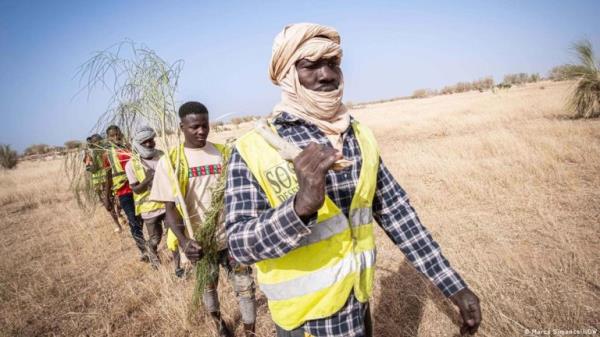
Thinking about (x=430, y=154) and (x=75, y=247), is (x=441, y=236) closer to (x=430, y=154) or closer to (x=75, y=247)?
Answer: (x=430, y=154)

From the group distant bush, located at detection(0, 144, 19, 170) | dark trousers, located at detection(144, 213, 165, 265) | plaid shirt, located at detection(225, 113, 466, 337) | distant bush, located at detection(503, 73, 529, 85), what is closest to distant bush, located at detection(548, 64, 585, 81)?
plaid shirt, located at detection(225, 113, 466, 337)

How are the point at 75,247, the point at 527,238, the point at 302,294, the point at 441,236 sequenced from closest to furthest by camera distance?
the point at 302,294 → the point at 527,238 → the point at 441,236 → the point at 75,247

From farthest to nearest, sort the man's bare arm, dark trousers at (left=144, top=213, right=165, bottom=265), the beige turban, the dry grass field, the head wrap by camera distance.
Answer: dark trousers at (left=144, top=213, right=165, bottom=265), the head wrap, the dry grass field, the man's bare arm, the beige turban

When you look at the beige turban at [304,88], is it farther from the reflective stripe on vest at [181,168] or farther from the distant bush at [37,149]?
the distant bush at [37,149]

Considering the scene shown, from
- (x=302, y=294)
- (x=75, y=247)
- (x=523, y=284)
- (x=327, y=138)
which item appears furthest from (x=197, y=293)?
(x=75, y=247)

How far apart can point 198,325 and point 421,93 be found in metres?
61.2

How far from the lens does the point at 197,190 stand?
8.75 ft

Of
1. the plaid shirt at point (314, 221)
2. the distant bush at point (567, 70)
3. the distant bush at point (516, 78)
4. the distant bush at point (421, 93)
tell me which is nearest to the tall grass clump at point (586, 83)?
the distant bush at point (567, 70)

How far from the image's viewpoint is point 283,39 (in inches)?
56.9

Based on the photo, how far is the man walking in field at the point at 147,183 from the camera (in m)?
3.98

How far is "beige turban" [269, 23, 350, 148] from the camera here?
53.8 inches

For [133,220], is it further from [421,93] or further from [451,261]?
[421,93]

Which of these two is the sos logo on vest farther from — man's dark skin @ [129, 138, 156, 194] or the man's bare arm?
man's dark skin @ [129, 138, 156, 194]

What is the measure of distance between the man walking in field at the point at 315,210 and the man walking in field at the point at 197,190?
1309 mm
